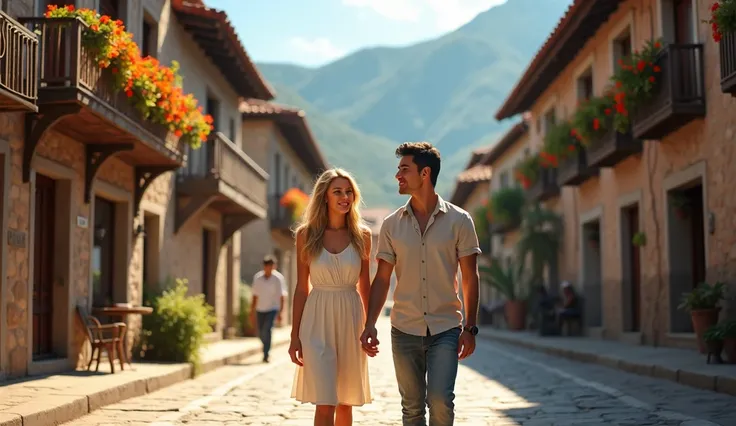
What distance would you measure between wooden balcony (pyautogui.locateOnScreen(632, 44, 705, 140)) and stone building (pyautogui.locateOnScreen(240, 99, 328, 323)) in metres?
13.4

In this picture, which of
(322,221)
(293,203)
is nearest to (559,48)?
(293,203)

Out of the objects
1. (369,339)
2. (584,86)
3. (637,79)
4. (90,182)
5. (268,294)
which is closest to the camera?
(369,339)

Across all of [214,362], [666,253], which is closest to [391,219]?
[214,362]

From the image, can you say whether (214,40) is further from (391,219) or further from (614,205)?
(391,219)

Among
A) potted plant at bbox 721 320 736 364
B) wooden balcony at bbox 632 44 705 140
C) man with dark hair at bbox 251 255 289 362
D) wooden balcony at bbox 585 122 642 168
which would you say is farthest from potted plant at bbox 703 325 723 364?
man with dark hair at bbox 251 255 289 362

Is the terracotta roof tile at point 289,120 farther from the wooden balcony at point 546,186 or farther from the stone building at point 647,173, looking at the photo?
the wooden balcony at point 546,186

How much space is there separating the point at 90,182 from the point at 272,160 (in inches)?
687

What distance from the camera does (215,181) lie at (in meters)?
18.6

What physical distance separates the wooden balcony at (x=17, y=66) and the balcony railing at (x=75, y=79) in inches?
26.3

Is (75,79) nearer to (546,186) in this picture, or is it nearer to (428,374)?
(428,374)

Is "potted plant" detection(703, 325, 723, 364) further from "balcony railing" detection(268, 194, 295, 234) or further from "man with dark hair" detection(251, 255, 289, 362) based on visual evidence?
"balcony railing" detection(268, 194, 295, 234)

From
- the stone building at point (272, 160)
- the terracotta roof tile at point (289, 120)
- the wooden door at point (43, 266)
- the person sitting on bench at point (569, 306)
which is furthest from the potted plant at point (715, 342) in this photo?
the terracotta roof tile at point (289, 120)

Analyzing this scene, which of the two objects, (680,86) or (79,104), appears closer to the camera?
(79,104)

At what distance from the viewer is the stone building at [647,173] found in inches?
559
